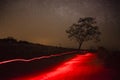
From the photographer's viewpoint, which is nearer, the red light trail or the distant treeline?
the red light trail

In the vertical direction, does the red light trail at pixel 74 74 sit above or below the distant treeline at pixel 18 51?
below

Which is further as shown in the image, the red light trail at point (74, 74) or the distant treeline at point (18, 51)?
the distant treeline at point (18, 51)

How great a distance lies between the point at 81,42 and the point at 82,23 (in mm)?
4248

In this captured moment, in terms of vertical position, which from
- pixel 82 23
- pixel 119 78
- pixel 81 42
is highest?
pixel 82 23

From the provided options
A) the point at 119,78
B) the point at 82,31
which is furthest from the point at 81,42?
the point at 119,78

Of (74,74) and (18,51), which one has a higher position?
(18,51)

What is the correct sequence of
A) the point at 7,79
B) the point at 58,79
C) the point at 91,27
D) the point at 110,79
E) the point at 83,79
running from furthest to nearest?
the point at 91,27, the point at 110,79, the point at 83,79, the point at 58,79, the point at 7,79

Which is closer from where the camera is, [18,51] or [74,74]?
[74,74]

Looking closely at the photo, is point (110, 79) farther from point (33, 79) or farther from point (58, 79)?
point (33, 79)

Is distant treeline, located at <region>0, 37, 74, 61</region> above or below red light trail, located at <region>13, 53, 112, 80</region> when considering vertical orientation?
above

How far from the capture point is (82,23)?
201 ft

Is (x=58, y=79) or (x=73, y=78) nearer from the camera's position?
(x=58, y=79)

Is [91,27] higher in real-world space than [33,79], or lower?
higher

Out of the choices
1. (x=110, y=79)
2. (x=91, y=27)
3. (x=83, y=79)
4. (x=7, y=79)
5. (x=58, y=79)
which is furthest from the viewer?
(x=91, y=27)
